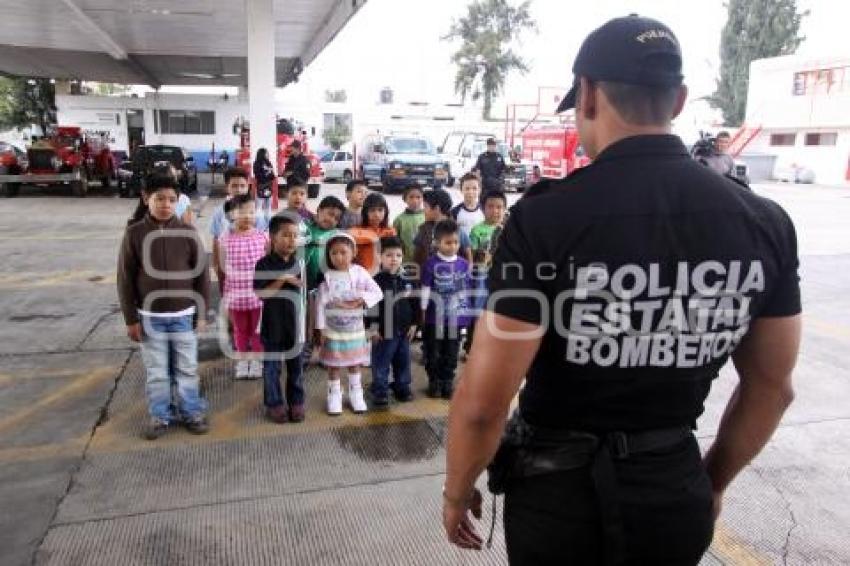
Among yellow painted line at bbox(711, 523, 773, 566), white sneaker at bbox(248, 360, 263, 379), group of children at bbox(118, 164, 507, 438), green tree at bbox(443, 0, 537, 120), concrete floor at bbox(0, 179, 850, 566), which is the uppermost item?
green tree at bbox(443, 0, 537, 120)

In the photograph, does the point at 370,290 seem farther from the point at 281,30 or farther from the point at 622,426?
the point at 281,30

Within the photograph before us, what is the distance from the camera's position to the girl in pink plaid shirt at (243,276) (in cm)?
461

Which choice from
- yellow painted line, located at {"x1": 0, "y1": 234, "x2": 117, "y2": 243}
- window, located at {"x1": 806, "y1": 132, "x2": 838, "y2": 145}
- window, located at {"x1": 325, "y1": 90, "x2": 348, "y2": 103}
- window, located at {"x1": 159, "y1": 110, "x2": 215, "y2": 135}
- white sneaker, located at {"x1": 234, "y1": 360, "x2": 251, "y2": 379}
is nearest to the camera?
white sneaker, located at {"x1": 234, "y1": 360, "x2": 251, "y2": 379}

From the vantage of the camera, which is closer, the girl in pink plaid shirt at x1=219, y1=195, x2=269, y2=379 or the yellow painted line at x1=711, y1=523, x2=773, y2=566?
the yellow painted line at x1=711, y1=523, x2=773, y2=566

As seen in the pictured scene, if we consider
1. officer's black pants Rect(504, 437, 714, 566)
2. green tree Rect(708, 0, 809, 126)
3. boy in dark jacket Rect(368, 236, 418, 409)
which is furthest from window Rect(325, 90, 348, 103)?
officer's black pants Rect(504, 437, 714, 566)

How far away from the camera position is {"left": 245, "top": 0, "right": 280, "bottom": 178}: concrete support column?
11938mm

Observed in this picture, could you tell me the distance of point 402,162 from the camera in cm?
1972

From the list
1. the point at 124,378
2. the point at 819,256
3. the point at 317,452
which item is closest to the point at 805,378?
the point at 317,452

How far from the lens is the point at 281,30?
650 inches

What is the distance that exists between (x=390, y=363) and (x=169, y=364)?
1.40 m

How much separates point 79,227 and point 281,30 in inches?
284

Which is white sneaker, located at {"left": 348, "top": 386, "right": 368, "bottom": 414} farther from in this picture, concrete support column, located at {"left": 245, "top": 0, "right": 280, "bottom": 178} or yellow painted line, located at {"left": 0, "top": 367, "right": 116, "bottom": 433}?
concrete support column, located at {"left": 245, "top": 0, "right": 280, "bottom": 178}

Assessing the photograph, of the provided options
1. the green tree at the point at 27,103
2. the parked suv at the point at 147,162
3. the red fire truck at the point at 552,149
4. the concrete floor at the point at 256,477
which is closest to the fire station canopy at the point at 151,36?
the parked suv at the point at 147,162

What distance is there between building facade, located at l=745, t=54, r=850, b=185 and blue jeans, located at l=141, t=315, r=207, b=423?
104ft
